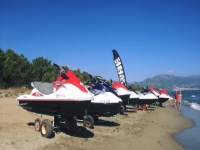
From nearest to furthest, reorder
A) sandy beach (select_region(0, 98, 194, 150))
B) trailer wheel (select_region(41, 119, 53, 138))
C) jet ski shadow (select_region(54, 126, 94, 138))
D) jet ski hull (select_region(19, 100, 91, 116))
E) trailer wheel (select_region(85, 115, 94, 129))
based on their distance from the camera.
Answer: sandy beach (select_region(0, 98, 194, 150))
jet ski hull (select_region(19, 100, 91, 116))
trailer wheel (select_region(41, 119, 53, 138))
jet ski shadow (select_region(54, 126, 94, 138))
trailer wheel (select_region(85, 115, 94, 129))

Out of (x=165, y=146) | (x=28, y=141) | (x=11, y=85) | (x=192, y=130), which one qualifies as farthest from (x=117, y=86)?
(x=11, y=85)

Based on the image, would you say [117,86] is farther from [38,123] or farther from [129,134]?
[38,123]

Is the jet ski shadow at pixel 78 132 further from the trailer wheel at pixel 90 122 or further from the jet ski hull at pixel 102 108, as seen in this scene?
the jet ski hull at pixel 102 108

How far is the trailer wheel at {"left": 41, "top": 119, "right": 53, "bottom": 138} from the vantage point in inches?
327

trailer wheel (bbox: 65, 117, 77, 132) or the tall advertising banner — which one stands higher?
the tall advertising banner

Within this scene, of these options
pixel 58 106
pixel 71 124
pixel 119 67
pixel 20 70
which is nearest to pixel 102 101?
pixel 71 124

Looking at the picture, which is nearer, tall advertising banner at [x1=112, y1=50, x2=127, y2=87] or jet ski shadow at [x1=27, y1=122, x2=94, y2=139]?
jet ski shadow at [x1=27, y1=122, x2=94, y2=139]

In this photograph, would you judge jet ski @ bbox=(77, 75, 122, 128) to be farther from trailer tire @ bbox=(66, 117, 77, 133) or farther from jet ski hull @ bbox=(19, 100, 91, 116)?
jet ski hull @ bbox=(19, 100, 91, 116)

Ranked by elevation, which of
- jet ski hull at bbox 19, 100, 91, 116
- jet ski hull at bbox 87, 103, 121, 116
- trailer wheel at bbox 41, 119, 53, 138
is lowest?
trailer wheel at bbox 41, 119, 53, 138

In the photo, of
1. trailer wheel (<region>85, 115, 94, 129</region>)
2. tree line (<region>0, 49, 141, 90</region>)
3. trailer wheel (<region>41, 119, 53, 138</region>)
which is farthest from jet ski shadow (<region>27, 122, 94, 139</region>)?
tree line (<region>0, 49, 141, 90</region>)

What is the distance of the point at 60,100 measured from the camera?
816cm

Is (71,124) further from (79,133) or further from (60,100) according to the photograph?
(60,100)

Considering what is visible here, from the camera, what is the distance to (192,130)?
14.3 m

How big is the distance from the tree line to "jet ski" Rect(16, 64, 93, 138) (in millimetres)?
25999
